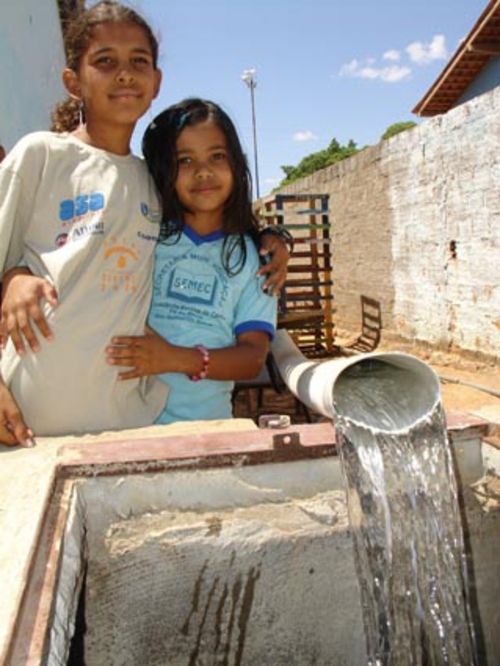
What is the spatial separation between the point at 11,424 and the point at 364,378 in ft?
3.00

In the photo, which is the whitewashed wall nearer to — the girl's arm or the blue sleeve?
the blue sleeve

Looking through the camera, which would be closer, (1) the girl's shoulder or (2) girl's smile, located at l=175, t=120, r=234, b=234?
(1) the girl's shoulder

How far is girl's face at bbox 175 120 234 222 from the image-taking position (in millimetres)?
1867

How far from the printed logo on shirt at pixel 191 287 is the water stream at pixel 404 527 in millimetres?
517

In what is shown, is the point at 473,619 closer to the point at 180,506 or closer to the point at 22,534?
the point at 180,506

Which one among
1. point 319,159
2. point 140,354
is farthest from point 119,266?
point 319,159

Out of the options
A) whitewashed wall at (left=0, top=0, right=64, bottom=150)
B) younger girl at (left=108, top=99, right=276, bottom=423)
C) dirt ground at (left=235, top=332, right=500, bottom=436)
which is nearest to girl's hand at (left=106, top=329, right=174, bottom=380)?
younger girl at (left=108, top=99, right=276, bottom=423)

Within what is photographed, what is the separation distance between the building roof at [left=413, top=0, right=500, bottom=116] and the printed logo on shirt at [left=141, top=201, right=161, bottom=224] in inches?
351

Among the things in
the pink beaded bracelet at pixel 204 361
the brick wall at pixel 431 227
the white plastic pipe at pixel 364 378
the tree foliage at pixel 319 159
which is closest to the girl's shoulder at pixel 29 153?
the pink beaded bracelet at pixel 204 361

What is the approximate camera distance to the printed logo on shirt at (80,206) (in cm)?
164

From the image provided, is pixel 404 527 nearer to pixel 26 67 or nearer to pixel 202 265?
pixel 202 265

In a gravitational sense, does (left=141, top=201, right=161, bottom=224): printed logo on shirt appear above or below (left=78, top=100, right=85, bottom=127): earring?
below

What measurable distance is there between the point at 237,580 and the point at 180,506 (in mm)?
226

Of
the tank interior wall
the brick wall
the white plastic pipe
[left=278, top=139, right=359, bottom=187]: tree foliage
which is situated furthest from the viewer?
[left=278, top=139, right=359, bottom=187]: tree foliage
